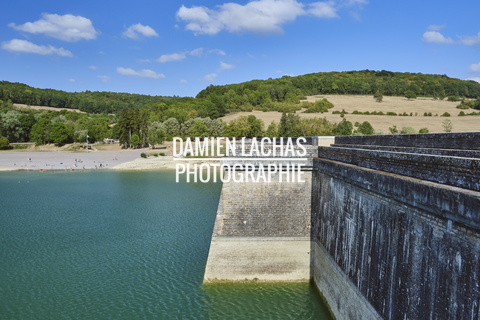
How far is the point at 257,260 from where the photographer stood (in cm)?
1335

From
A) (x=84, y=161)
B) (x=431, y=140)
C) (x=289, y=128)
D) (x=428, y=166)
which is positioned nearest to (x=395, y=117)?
(x=289, y=128)

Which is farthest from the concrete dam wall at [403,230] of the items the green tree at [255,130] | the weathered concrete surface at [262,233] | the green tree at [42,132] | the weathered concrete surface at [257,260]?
the green tree at [42,132]

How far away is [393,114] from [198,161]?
48.9 m

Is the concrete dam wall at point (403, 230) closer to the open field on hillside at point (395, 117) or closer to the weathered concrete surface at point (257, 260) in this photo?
the weathered concrete surface at point (257, 260)

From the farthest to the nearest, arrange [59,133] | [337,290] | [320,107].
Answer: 1. [320,107]
2. [59,133]
3. [337,290]

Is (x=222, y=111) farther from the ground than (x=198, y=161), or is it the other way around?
(x=222, y=111)

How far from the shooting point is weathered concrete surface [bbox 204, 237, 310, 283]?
13.3 m

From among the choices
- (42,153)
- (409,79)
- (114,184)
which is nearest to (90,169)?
(114,184)

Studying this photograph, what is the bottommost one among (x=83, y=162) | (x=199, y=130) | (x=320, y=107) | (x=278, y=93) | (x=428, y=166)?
(x=83, y=162)

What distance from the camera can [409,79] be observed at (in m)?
142

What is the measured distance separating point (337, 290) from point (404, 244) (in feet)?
14.7

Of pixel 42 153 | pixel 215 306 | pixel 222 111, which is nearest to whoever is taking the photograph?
pixel 215 306

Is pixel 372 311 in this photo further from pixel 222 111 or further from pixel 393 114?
pixel 222 111

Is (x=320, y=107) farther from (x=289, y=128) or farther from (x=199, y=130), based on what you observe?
(x=289, y=128)
